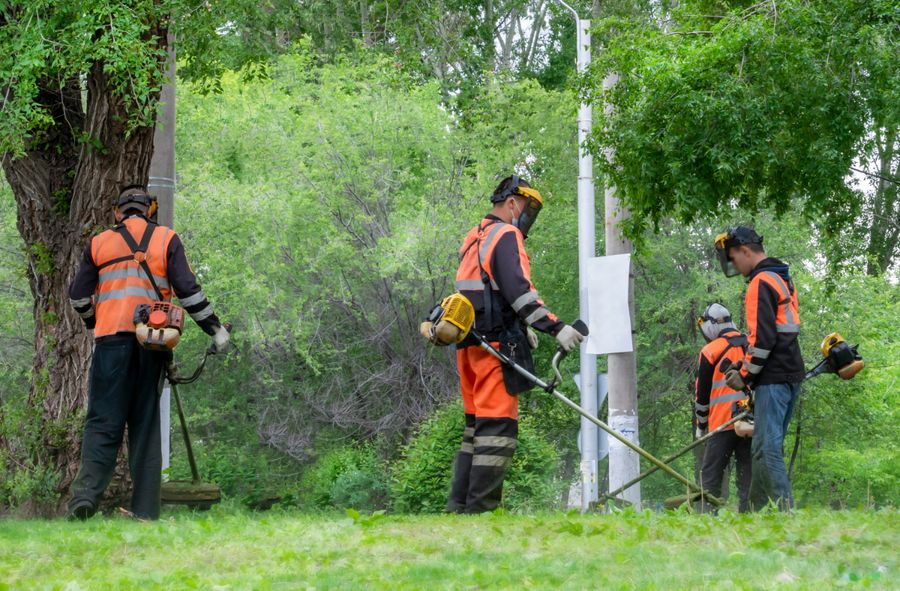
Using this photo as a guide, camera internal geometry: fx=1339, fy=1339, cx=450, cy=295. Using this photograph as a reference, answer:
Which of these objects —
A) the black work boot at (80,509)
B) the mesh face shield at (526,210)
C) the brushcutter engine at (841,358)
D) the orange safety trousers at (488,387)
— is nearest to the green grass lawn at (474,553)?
the orange safety trousers at (488,387)

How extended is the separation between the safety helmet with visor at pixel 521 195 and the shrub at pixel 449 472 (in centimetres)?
552

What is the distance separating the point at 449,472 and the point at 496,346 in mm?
5961

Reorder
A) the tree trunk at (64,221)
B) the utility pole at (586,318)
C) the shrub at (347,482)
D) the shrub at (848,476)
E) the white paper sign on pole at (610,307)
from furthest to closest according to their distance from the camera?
the shrub at (848,476) → the shrub at (347,482) → the utility pole at (586,318) → the white paper sign on pole at (610,307) → the tree trunk at (64,221)

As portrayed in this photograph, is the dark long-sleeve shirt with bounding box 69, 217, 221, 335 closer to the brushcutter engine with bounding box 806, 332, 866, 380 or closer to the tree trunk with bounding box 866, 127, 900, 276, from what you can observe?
the brushcutter engine with bounding box 806, 332, 866, 380

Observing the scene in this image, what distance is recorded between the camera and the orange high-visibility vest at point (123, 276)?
862cm

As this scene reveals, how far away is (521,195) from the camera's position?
8.78 meters

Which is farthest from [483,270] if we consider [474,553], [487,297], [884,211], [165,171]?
[884,211]

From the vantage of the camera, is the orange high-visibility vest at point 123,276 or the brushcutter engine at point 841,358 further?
the brushcutter engine at point 841,358

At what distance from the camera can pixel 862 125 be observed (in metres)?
12.6

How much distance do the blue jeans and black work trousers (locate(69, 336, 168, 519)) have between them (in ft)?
13.0

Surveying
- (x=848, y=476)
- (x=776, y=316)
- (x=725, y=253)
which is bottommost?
(x=848, y=476)

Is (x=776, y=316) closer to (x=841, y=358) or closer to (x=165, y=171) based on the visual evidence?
(x=841, y=358)

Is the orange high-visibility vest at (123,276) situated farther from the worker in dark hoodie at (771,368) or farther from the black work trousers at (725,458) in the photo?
the black work trousers at (725,458)

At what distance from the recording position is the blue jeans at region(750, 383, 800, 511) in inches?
348
